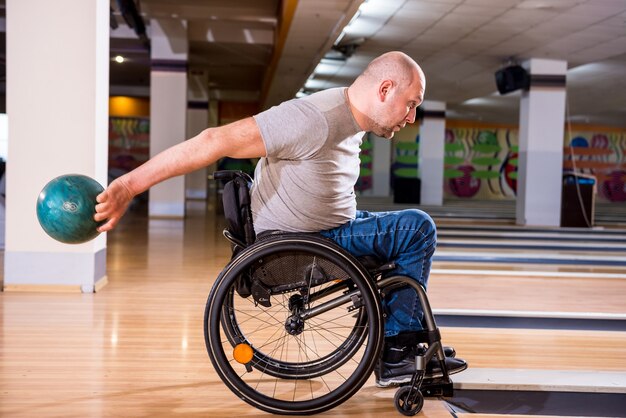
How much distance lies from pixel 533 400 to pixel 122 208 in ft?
4.95

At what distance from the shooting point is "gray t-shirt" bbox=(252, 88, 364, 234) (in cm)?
194

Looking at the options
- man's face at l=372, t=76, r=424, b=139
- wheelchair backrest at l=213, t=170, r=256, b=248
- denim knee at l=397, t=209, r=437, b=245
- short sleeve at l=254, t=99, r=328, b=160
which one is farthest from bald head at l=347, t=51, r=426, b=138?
wheelchair backrest at l=213, t=170, r=256, b=248

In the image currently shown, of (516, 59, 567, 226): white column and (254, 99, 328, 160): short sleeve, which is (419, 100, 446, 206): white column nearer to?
(516, 59, 567, 226): white column

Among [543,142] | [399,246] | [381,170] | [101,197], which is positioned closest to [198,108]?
[381,170]

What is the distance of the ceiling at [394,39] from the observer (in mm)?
7801

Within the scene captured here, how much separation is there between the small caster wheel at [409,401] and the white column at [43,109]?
256cm

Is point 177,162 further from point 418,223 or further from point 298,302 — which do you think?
point 418,223

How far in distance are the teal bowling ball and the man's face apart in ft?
2.66

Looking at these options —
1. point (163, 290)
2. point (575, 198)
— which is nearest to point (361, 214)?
point (163, 290)

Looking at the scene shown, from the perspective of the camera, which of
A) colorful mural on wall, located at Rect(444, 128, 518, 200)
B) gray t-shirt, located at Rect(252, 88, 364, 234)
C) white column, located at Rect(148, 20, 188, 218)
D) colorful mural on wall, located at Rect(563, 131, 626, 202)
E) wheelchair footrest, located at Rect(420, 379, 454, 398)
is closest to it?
gray t-shirt, located at Rect(252, 88, 364, 234)

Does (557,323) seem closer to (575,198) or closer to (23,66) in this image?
(23,66)

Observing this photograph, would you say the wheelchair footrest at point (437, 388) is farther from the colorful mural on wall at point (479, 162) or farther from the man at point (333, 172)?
the colorful mural on wall at point (479, 162)

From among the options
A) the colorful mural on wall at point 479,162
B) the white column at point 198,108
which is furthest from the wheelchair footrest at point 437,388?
the colorful mural on wall at point 479,162

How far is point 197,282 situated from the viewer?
185 inches
